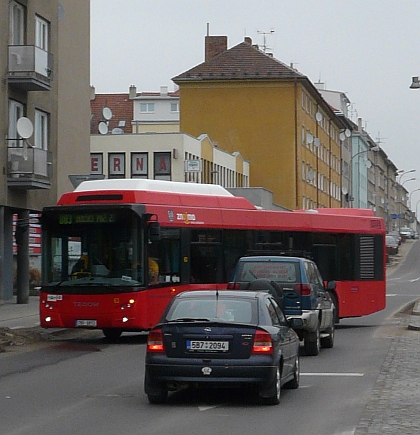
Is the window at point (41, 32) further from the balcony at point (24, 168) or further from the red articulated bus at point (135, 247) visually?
the red articulated bus at point (135, 247)

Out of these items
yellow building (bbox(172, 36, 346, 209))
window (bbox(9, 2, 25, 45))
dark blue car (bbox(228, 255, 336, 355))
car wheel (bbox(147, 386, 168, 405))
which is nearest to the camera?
car wheel (bbox(147, 386, 168, 405))

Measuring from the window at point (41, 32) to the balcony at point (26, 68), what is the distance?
202 cm

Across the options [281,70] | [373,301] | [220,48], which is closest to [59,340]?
[373,301]

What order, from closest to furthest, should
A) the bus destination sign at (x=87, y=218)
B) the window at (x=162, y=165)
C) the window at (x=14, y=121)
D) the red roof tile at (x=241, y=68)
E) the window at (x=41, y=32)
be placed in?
the bus destination sign at (x=87, y=218) < the window at (x=14, y=121) < the window at (x=41, y=32) < the window at (x=162, y=165) < the red roof tile at (x=241, y=68)

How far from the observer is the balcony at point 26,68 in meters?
33.2

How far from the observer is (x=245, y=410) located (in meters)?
11.7

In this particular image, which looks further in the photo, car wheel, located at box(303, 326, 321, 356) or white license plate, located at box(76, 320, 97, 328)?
Answer: white license plate, located at box(76, 320, 97, 328)

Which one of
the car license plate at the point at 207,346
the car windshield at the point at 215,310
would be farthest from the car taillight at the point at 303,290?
the car license plate at the point at 207,346

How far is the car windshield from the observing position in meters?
12.1

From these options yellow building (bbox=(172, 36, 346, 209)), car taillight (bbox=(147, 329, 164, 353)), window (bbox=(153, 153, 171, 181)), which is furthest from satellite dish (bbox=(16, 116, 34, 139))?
yellow building (bbox=(172, 36, 346, 209))

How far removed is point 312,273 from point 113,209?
422 cm

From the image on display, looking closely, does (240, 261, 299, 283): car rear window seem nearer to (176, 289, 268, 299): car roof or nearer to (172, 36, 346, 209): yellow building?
(176, 289, 268, 299): car roof

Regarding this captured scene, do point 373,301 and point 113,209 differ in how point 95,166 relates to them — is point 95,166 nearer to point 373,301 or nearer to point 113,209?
point 373,301

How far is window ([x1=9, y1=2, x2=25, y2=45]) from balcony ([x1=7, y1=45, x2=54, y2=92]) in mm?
510
